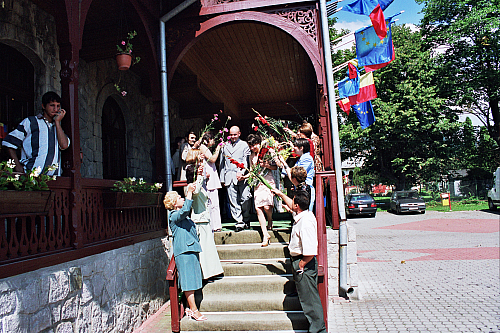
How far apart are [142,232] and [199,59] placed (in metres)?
4.85

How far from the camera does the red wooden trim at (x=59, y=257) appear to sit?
3.34m

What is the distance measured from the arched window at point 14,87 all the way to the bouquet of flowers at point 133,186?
5.78ft

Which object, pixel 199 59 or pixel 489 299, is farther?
pixel 199 59

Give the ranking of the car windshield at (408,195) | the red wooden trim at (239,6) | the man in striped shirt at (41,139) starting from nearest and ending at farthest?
the man in striped shirt at (41,139)
the red wooden trim at (239,6)
the car windshield at (408,195)

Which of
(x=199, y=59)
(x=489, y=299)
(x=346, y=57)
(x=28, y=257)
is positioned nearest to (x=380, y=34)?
(x=199, y=59)

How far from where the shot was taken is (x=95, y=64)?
25.0 feet

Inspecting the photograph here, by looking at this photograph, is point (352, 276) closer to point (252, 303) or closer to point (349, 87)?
point (252, 303)

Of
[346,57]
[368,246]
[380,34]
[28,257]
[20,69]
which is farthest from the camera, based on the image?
[346,57]

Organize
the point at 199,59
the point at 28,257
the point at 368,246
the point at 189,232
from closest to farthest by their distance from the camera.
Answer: the point at 28,257
the point at 189,232
the point at 199,59
the point at 368,246

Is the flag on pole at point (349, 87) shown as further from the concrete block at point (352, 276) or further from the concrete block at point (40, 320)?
the concrete block at point (40, 320)

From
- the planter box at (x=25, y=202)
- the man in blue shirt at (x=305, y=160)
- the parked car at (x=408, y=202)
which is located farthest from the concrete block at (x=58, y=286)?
the parked car at (x=408, y=202)

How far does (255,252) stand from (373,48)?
5198 mm

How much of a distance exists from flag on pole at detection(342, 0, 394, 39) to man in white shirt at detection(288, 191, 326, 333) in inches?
196

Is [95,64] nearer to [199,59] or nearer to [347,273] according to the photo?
[199,59]
